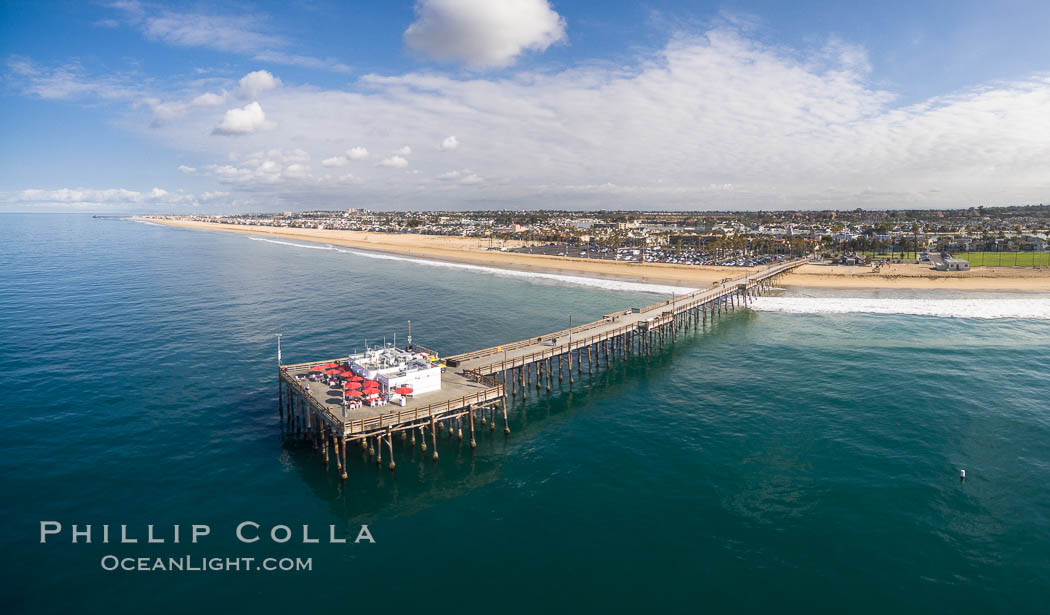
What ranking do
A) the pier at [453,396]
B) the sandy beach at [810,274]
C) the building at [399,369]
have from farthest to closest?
1. the sandy beach at [810,274]
2. the building at [399,369]
3. the pier at [453,396]

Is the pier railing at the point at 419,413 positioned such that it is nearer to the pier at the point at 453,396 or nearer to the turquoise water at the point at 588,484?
the pier at the point at 453,396

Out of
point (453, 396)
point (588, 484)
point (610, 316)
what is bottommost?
point (588, 484)

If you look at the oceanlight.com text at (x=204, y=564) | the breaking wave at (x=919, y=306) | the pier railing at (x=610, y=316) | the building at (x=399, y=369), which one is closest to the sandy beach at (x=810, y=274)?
the pier railing at (x=610, y=316)

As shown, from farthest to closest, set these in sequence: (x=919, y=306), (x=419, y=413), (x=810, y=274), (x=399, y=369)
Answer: (x=810, y=274) → (x=919, y=306) → (x=399, y=369) → (x=419, y=413)

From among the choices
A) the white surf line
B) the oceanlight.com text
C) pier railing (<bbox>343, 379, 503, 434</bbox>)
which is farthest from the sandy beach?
the oceanlight.com text

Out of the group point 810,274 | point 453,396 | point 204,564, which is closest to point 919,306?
point 810,274

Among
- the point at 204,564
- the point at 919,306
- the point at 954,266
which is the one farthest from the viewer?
the point at 954,266

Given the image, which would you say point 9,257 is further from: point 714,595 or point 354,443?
point 714,595

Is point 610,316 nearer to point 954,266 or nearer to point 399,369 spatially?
point 399,369
